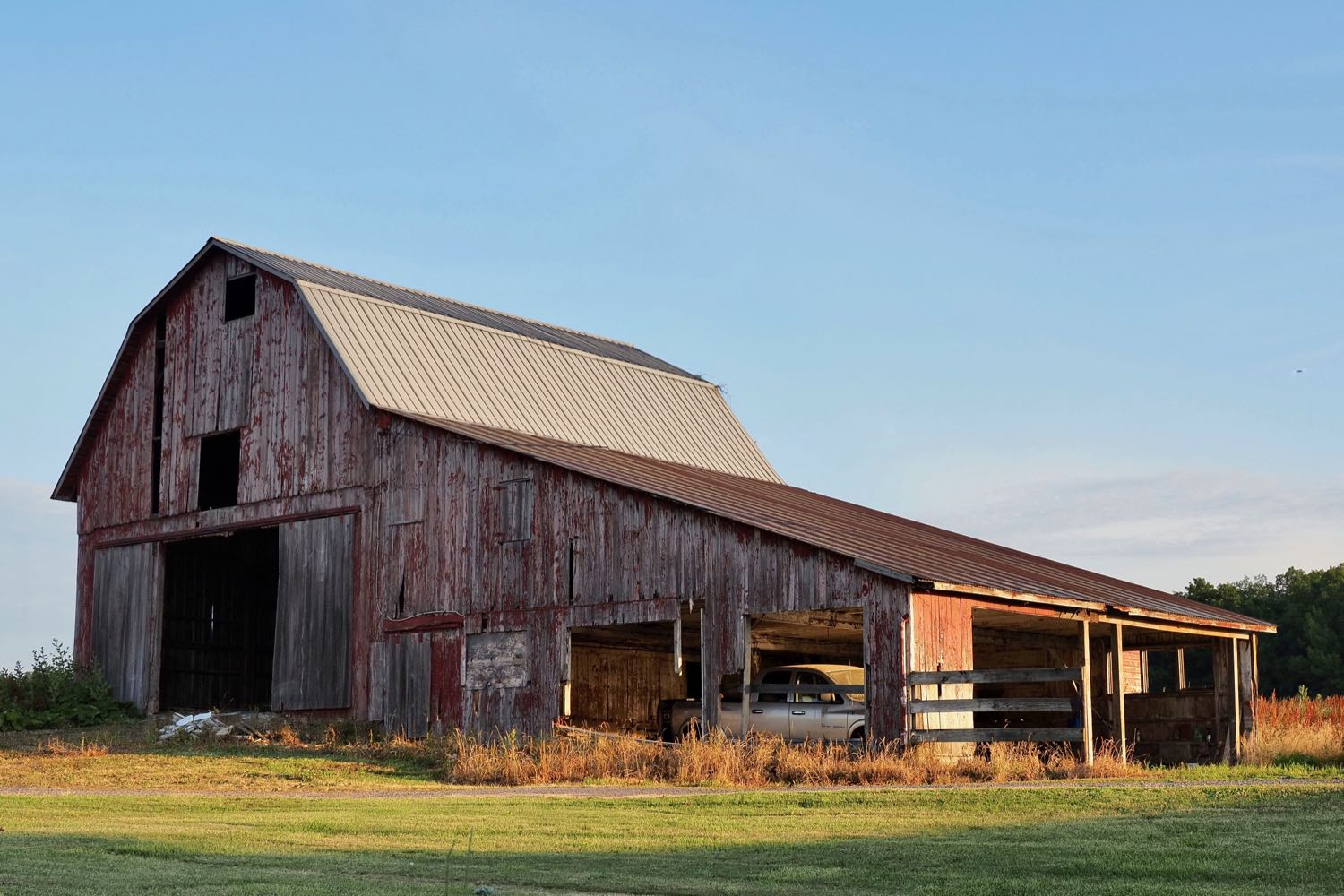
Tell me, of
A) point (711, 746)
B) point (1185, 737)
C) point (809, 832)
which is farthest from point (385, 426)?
point (809, 832)

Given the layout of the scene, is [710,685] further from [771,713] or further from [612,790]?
[612,790]

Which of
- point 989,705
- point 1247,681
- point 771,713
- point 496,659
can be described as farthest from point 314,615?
point 1247,681

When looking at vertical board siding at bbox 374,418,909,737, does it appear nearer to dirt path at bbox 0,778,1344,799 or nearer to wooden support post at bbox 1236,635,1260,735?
dirt path at bbox 0,778,1344,799

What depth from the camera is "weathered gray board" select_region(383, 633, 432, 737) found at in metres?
33.5

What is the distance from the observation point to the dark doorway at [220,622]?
40.2 m

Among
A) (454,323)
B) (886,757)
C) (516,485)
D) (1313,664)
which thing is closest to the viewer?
(886,757)

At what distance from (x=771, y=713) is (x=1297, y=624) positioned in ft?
151

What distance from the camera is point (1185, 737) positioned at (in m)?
34.0

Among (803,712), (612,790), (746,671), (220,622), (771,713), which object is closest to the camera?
(612,790)

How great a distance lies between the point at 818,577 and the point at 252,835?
12.7 metres

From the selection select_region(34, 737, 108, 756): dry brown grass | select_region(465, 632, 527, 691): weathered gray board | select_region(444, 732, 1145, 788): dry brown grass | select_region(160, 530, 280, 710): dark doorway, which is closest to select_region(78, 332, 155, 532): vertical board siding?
select_region(160, 530, 280, 710): dark doorway

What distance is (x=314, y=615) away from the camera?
116 feet

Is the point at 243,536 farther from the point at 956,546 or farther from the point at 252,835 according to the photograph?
the point at 252,835

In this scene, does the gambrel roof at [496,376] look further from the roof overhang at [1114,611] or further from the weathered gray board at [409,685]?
the roof overhang at [1114,611]
